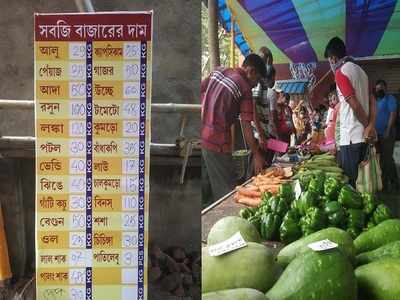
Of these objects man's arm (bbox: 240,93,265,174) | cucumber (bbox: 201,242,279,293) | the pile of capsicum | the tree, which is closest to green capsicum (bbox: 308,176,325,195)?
the pile of capsicum

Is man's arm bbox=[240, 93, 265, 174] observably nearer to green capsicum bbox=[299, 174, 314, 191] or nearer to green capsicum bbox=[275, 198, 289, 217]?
green capsicum bbox=[275, 198, 289, 217]

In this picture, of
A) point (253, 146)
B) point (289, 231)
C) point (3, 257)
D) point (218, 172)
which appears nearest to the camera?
point (3, 257)

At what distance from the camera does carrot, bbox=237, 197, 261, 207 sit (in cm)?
198

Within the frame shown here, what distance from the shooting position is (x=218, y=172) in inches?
66.8

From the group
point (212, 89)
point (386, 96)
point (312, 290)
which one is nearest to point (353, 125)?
point (386, 96)

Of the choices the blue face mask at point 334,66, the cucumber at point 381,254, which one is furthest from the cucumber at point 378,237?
the blue face mask at point 334,66

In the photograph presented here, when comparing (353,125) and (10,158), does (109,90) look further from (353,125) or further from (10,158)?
(353,125)

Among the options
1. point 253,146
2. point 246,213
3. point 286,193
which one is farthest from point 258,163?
point 286,193

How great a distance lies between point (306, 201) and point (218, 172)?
22.8 inches

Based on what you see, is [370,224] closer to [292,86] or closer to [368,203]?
[368,203]

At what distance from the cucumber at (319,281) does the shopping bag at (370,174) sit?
1042 mm

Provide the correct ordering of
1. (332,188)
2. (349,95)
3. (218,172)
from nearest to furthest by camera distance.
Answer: (218,172) → (332,188) → (349,95)

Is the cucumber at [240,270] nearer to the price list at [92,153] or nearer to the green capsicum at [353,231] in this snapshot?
the price list at [92,153]

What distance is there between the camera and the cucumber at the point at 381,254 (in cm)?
157
